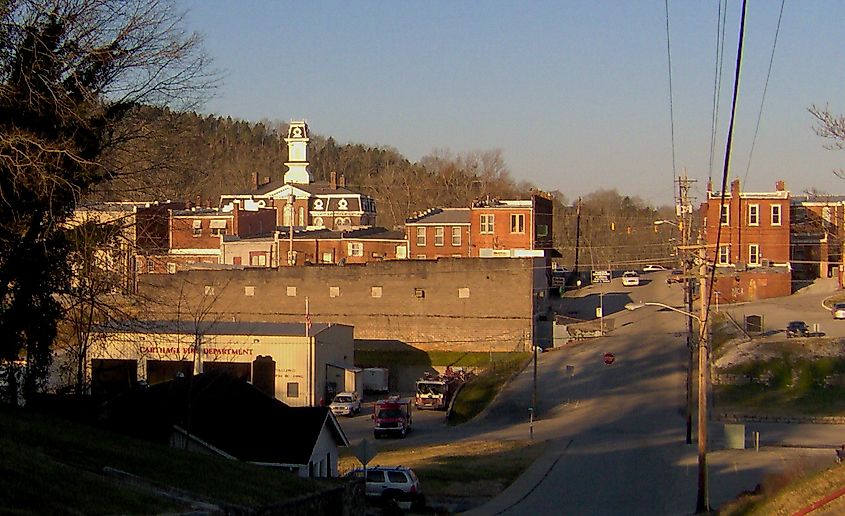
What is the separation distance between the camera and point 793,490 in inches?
810

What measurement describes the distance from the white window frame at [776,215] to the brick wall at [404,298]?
17.4 m

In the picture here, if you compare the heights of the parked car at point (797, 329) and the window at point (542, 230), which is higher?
the window at point (542, 230)

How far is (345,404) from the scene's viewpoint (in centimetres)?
5153

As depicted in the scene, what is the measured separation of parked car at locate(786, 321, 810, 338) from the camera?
5825 cm

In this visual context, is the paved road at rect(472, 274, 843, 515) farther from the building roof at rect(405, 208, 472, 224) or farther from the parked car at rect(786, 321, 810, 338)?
the building roof at rect(405, 208, 472, 224)

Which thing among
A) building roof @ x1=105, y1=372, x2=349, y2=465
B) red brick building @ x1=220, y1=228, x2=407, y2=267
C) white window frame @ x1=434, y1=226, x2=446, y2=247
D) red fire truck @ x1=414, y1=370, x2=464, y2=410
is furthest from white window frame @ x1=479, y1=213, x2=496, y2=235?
building roof @ x1=105, y1=372, x2=349, y2=465

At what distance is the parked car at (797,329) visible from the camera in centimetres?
5825

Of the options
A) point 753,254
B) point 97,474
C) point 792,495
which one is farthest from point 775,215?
point 97,474

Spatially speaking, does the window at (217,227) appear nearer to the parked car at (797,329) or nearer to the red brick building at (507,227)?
the red brick building at (507,227)

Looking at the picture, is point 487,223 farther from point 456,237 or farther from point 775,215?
point 775,215

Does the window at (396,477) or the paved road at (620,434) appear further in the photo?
the paved road at (620,434)

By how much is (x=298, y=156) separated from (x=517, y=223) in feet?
169

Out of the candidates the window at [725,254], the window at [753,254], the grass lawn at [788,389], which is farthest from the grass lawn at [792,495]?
the window at [753,254]

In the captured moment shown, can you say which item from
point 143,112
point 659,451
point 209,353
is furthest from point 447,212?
point 143,112
